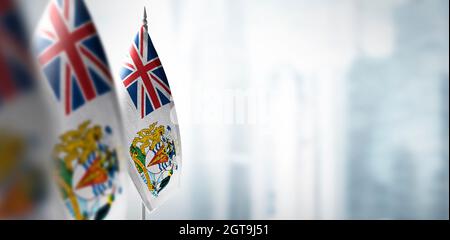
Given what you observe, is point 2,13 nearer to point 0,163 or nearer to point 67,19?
point 67,19

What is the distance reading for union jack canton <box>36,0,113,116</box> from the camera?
0.74 metres

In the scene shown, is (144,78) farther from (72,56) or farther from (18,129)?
(18,129)

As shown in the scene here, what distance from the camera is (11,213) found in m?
0.64

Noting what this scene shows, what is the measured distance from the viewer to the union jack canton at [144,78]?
1186 millimetres

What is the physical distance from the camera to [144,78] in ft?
4.01

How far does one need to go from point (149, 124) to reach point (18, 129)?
1.91 ft

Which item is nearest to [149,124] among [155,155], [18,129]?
[155,155]

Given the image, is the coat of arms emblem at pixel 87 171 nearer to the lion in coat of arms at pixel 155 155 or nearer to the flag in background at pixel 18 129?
the flag in background at pixel 18 129

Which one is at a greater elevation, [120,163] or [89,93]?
[89,93]

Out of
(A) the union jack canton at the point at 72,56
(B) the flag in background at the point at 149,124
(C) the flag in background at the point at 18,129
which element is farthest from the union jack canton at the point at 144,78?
(C) the flag in background at the point at 18,129

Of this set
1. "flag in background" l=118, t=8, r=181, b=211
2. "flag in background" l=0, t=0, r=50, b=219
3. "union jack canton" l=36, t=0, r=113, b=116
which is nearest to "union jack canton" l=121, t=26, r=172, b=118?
"flag in background" l=118, t=8, r=181, b=211

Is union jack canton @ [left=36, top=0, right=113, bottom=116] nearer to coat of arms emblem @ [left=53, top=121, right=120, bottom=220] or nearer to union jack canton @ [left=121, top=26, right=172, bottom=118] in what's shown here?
coat of arms emblem @ [left=53, top=121, right=120, bottom=220]

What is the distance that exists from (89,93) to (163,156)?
1.81 feet

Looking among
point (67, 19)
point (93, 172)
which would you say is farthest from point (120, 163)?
point (67, 19)
